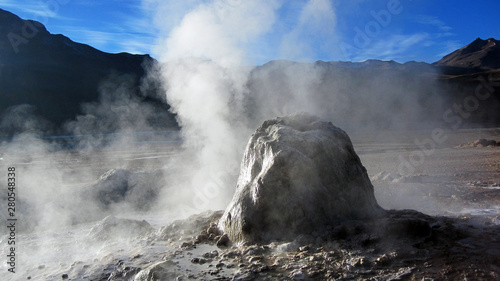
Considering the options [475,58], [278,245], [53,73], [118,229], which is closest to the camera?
[278,245]

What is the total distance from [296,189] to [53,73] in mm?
45535

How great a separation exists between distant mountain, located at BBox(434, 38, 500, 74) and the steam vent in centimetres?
6549

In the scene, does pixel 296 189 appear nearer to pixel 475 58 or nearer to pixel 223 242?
pixel 223 242

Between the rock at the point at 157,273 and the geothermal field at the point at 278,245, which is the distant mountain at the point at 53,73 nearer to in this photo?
the geothermal field at the point at 278,245

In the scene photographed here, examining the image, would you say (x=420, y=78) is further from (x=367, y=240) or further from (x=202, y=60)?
(x=367, y=240)

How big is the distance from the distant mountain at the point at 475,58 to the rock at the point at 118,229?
6627cm

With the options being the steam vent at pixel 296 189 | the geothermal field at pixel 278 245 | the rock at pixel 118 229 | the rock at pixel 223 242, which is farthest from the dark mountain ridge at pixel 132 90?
the rock at pixel 223 242

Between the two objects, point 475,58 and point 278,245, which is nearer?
point 278,245

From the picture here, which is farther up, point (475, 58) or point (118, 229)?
point (475, 58)

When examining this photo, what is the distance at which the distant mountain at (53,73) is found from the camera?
3544 centimetres

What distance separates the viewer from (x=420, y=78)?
38.7 m

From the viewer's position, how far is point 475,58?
239 feet

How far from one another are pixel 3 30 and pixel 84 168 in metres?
34.1

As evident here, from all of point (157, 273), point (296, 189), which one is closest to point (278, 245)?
point (296, 189)
